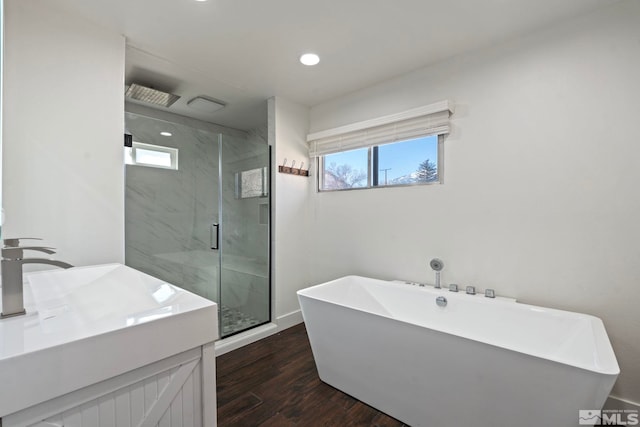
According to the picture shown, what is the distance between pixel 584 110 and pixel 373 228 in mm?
1769

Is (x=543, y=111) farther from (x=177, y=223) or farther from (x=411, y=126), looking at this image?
(x=177, y=223)

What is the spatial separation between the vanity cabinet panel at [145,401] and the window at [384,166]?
221 centimetres

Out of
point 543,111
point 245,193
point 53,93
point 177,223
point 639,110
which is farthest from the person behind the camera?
point 245,193

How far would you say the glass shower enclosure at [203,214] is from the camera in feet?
8.13

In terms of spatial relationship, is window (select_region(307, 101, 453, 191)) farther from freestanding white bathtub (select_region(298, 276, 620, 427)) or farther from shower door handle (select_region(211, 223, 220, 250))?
shower door handle (select_region(211, 223, 220, 250))

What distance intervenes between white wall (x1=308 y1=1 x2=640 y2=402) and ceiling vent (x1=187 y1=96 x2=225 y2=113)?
1961mm

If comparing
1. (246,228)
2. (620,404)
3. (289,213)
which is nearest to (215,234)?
(246,228)

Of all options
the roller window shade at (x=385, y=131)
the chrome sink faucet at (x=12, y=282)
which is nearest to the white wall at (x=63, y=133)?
the chrome sink faucet at (x=12, y=282)

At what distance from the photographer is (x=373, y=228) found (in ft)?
9.45

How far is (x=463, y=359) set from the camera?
1.43 metres

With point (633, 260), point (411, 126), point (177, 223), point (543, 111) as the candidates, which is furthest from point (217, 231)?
point (633, 260)

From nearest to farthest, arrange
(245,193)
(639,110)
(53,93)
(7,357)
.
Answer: (7,357)
(639,110)
(53,93)
(245,193)

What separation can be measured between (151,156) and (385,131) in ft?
7.04
